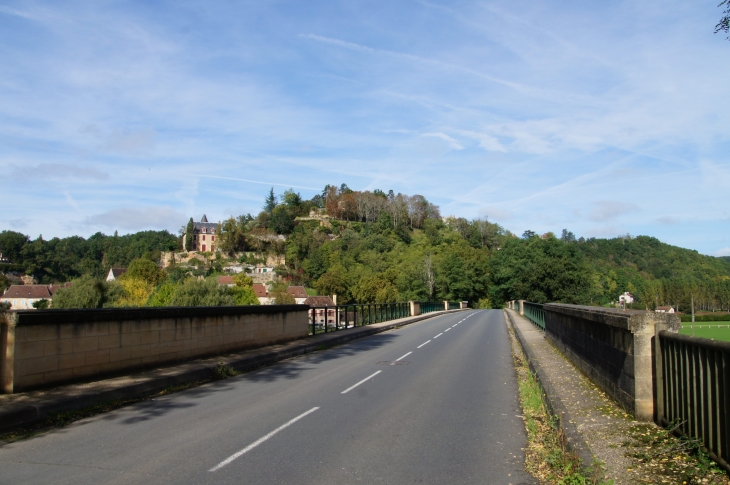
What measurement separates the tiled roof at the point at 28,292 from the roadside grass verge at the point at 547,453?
104 meters

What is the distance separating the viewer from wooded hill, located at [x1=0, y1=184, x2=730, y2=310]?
99.4 m

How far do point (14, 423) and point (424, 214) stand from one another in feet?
585

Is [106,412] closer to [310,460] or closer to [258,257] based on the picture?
[310,460]

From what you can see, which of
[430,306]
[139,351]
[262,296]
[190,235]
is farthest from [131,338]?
[190,235]

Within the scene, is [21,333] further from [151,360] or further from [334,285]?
[334,285]

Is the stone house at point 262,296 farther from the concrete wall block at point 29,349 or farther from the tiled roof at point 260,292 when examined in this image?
the concrete wall block at point 29,349

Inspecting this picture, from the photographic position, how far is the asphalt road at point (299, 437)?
5.72m

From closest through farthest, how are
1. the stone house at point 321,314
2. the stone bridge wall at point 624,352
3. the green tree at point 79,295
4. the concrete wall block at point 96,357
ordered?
1. the stone bridge wall at point 624,352
2. the concrete wall block at point 96,357
3. the stone house at point 321,314
4. the green tree at point 79,295

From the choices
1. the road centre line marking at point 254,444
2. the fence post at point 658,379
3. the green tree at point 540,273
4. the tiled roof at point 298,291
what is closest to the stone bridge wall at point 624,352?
the fence post at point 658,379

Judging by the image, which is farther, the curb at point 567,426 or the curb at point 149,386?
the curb at point 149,386

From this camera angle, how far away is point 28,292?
98.6m

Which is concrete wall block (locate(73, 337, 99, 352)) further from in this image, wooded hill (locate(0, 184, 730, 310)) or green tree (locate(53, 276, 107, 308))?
wooded hill (locate(0, 184, 730, 310))

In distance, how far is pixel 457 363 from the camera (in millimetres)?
15172

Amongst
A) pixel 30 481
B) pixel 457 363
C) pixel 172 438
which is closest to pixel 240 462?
pixel 172 438
